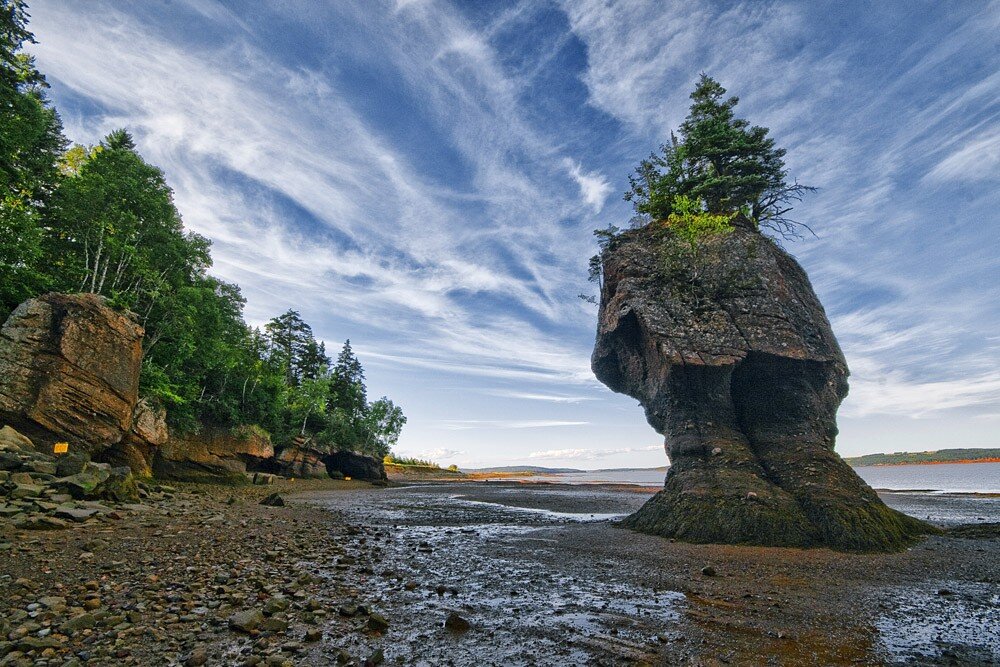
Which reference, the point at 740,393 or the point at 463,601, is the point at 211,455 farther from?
the point at 740,393

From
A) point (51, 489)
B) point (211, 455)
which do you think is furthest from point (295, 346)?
point (51, 489)

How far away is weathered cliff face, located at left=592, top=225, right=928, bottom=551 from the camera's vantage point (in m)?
13.5

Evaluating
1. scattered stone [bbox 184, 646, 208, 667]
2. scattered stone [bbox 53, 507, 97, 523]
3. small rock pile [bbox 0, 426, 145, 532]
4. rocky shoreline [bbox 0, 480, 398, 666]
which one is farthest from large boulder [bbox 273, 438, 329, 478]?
scattered stone [bbox 184, 646, 208, 667]

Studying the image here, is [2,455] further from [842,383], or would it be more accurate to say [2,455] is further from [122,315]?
[842,383]

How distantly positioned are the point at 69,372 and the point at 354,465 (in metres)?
36.8

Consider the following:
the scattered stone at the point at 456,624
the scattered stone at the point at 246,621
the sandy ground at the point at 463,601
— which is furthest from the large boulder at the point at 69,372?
the scattered stone at the point at 456,624

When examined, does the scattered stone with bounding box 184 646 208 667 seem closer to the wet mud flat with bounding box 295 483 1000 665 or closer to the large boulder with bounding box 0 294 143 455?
the wet mud flat with bounding box 295 483 1000 665

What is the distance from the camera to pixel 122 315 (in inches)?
774

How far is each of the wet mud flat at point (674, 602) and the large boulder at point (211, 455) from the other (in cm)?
2158

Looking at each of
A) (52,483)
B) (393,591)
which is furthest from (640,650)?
(52,483)

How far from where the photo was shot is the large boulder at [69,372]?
15.4 m

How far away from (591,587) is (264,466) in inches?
1617

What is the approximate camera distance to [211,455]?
29.2m

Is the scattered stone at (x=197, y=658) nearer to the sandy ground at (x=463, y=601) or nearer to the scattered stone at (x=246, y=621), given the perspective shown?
the sandy ground at (x=463, y=601)
